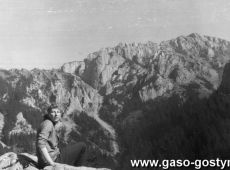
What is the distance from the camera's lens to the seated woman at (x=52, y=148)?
18.8 metres

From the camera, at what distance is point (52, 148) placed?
19922mm

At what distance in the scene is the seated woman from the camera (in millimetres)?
18812

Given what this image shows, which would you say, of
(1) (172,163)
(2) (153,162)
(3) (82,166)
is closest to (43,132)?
(3) (82,166)

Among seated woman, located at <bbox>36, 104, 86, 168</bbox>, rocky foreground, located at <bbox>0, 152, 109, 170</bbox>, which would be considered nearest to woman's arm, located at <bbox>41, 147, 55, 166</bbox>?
seated woman, located at <bbox>36, 104, 86, 168</bbox>

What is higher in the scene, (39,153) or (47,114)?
(47,114)

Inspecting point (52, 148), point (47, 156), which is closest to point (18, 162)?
point (52, 148)

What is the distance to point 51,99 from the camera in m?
19.1

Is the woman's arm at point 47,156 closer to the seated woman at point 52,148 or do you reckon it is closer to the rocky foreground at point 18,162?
the seated woman at point 52,148

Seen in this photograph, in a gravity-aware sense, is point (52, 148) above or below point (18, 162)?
above

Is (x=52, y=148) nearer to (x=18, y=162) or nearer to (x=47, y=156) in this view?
(x=47, y=156)

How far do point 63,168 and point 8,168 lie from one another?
3055 millimetres

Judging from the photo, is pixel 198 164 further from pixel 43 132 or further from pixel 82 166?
pixel 43 132

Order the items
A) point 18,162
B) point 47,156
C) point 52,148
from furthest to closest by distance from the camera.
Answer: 1. point 18,162
2. point 52,148
3. point 47,156

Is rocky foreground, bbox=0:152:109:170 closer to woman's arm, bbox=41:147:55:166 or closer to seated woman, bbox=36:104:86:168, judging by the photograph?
seated woman, bbox=36:104:86:168
